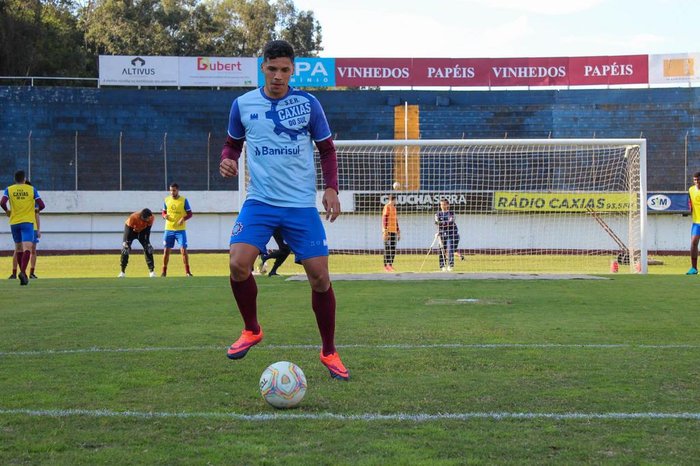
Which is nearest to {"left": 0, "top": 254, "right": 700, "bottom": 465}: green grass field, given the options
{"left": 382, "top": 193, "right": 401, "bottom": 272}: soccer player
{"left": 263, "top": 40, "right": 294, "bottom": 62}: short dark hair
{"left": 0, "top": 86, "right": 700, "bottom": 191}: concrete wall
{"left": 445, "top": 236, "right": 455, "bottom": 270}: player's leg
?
{"left": 263, "top": 40, "right": 294, "bottom": 62}: short dark hair

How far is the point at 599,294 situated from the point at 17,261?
10822 millimetres

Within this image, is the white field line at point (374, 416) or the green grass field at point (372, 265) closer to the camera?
the white field line at point (374, 416)

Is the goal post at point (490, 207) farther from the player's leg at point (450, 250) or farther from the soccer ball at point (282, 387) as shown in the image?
the soccer ball at point (282, 387)

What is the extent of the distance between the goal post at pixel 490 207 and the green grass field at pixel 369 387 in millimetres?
14328

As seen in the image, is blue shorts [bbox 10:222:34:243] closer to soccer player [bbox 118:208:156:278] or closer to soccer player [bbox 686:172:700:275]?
soccer player [bbox 118:208:156:278]

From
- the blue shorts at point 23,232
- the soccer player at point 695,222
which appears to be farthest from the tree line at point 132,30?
the soccer player at point 695,222

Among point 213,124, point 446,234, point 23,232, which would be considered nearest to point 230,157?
point 23,232

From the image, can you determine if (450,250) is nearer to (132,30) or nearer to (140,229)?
(140,229)

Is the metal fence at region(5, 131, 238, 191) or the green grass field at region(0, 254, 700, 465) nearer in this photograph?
the green grass field at region(0, 254, 700, 465)

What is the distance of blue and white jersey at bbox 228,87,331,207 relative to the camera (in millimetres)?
5570

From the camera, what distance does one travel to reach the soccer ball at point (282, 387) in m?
4.35

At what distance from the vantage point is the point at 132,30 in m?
60.7

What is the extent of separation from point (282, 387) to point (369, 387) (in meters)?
0.73

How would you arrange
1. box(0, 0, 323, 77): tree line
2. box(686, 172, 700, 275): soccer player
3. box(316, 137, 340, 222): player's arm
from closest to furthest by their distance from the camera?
box(316, 137, 340, 222): player's arm < box(686, 172, 700, 275): soccer player < box(0, 0, 323, 77): tree line
